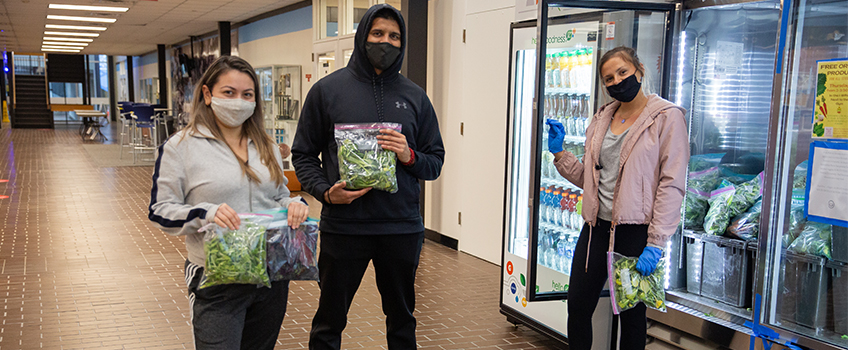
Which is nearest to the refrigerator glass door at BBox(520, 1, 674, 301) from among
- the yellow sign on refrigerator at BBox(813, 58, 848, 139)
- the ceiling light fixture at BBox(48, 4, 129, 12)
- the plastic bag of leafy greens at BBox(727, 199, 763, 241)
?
the plastic bag of leafy greens at BBox(727, 199, 763, 241)

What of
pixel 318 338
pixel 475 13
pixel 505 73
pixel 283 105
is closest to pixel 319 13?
pixel 283 105

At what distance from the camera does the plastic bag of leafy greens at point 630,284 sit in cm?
265

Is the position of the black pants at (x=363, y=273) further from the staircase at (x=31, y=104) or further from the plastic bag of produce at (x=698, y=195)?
the staircase at (x=31, y=104)

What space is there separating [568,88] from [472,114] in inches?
94.9

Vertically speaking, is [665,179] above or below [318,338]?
above

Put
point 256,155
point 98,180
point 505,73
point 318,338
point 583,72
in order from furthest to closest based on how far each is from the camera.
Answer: point 98,180 → point 505,73 → point 583,72 → point 318,338 → point 256,155

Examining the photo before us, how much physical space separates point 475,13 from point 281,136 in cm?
608

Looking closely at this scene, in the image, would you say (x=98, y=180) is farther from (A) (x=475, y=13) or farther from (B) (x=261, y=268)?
(B) (x=261, y=268)

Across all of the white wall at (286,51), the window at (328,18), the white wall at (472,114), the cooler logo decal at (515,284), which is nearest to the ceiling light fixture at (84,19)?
the white wall at (286,51)

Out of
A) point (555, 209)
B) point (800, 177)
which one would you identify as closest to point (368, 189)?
point (555, 209)

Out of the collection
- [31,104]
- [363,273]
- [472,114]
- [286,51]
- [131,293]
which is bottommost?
[131,293]

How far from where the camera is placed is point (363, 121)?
2.39 m

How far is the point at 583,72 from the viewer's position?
365 cm

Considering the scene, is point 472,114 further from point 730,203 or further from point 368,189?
point 368,189
